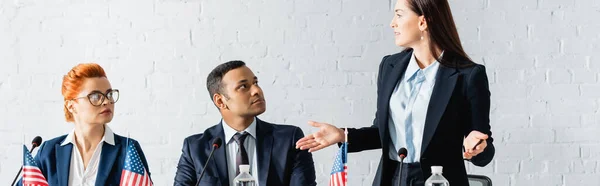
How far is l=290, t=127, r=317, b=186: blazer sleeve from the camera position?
9.80 feet

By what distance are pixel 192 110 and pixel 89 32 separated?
2.06 ft

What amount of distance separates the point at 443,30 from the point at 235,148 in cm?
89

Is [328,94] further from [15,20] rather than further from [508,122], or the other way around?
[15,20]

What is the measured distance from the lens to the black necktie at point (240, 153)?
296 centimetres

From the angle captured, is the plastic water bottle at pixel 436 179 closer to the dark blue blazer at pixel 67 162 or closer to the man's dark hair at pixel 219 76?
the man's dark hair at pixel 219 76

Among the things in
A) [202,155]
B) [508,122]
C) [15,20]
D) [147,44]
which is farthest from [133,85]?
[508,122]

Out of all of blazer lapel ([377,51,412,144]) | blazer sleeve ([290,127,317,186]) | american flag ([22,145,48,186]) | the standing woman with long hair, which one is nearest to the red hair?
american flag ([22,145,48,186])

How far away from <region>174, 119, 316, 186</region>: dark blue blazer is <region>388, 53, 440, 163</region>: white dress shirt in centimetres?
53

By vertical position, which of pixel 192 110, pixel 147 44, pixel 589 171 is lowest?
pixel 589 171

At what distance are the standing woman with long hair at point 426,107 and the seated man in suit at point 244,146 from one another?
482 mm

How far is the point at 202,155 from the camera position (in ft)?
9.92

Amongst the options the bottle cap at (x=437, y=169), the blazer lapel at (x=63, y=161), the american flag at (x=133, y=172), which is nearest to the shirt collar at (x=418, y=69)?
the bottle cap at (x=437, y=169)

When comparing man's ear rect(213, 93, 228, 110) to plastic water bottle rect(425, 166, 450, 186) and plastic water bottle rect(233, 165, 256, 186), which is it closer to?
plastic water bottle rect(233, 165, 256, 186)

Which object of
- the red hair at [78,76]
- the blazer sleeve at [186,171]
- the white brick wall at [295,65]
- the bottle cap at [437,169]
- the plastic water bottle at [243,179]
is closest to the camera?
the bottle cap at [437,169]
